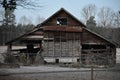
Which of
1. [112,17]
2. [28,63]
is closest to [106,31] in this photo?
[112,17]

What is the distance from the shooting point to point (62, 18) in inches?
1703

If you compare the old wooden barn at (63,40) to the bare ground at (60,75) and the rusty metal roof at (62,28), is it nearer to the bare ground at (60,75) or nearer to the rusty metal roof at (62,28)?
the rusty metal roof at (62,28)

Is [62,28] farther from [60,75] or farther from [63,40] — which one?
[60,75]

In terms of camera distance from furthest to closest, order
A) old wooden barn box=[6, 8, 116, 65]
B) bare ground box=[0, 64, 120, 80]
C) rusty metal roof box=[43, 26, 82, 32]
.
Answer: rusty metal roof box=[43, 26, 82, 32] → old wooden barn box=[6, 8, 116, 65] → bare ground box=[0, 64, 120, 80]

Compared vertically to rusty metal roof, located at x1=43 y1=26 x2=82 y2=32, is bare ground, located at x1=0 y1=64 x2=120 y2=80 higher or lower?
lower

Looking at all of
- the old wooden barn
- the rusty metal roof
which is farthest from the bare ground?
the rusty metal roof

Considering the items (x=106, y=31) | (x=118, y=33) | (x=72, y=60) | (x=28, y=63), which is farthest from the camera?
(x=106, y=31)

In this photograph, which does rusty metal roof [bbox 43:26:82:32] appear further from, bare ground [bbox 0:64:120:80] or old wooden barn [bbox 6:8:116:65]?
bare ground [bbox 0:64:120:80]

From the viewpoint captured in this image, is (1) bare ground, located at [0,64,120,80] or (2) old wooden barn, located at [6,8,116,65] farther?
(2) old wooden barn, located at [6,8,116,65]

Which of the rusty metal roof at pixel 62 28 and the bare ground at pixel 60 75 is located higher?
the rusty metal roof at pixel 62 28

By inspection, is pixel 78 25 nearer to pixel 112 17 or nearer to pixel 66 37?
pixel 66 37

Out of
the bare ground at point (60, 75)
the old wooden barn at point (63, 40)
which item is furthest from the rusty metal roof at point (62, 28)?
the bare ground at point (60, 75)

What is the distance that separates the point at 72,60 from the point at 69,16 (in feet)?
21.1

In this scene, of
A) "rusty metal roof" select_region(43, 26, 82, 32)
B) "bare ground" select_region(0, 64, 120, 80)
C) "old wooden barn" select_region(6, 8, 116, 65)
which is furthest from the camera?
"rusty metal roof" select_region(43, 26, 82, 32)
